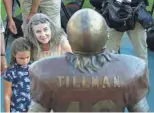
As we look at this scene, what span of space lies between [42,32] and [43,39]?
53mm

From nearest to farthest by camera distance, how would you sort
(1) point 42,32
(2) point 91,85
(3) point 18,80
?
1. (2) point 91,85
2. (1) point 42,32
3. (3) point 18,80

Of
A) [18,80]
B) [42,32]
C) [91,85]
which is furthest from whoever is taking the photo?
[18,80]

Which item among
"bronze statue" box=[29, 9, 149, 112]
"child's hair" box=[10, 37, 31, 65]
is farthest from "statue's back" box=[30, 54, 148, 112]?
"child's hair" box=[10, 37, 31, 65]

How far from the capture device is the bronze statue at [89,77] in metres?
2.05

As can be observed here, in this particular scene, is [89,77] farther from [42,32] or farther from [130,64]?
[42,32]

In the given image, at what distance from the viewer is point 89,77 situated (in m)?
2.06

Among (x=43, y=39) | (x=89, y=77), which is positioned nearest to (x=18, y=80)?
(x=43, y=39)

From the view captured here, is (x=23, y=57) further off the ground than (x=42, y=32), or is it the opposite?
(x=42, y=32)

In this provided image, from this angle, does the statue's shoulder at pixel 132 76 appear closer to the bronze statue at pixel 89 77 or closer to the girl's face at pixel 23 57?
the bronze statue at pixel 89 77

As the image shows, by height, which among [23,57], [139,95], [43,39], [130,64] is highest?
[130,64]

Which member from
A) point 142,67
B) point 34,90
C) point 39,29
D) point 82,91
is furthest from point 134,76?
point 39,29

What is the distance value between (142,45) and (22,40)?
1.86 meters

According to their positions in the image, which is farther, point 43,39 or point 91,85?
point 43,39

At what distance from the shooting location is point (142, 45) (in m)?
5.20
